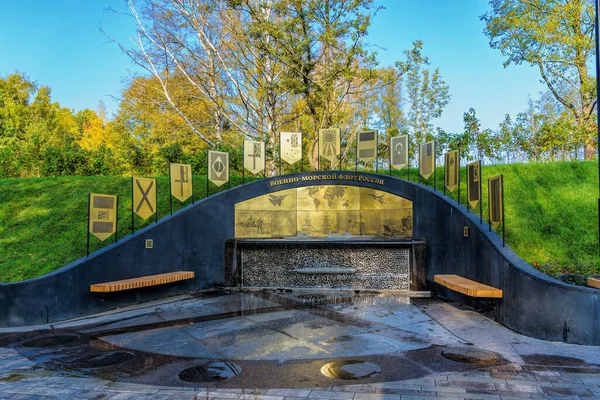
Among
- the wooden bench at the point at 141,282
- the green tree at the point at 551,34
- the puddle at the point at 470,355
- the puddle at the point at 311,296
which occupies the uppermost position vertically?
the green tree at the point at 551,34

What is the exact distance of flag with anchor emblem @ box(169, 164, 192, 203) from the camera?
35.8 ft

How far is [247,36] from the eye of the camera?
22719mm

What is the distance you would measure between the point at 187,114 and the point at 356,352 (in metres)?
27.3

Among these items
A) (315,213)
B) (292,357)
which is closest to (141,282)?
(292,357)

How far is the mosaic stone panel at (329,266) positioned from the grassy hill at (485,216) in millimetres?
3142

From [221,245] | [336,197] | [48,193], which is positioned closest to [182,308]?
[221,245]

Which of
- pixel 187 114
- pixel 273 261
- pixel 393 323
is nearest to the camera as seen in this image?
pixel 393 323

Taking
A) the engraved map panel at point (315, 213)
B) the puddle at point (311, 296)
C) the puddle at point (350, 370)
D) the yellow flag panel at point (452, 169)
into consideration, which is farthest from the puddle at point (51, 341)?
the yellow flag panel at point (452, 169)

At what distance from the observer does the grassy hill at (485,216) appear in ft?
33.1

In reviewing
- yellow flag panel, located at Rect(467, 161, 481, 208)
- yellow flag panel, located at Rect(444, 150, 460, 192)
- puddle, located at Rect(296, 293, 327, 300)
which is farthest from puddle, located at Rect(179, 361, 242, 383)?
yellow flag panel, located at Rect(444, 150, 460, 192)

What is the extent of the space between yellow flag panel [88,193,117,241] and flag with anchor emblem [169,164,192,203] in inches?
80.7

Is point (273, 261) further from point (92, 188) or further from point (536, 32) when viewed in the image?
point (536, 32)

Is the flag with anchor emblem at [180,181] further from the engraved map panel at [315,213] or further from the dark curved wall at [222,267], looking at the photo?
the engraved map panel at [315,213]

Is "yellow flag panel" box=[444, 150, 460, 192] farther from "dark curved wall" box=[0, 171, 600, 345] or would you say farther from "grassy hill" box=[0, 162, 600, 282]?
"grassy hill" box=[0, 162, 600, 282]
